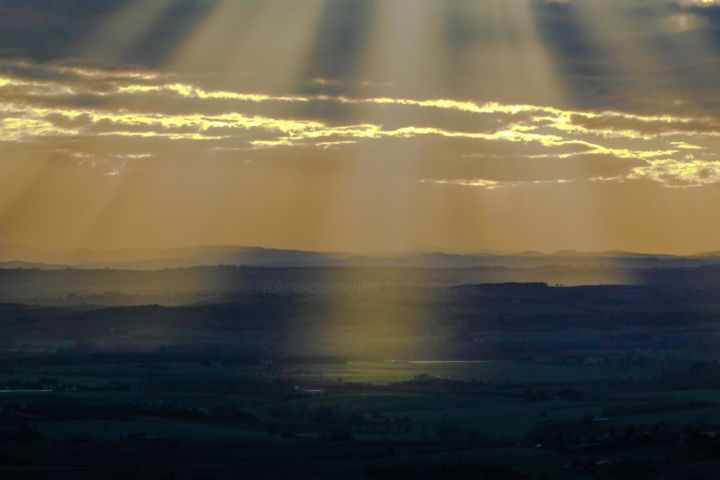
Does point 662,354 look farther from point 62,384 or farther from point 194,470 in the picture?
point 194,470

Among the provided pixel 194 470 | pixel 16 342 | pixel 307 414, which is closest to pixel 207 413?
pixel 307 414

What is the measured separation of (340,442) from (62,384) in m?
23.3

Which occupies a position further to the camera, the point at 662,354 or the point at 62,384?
the point at 662,354

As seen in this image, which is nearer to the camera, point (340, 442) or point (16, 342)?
point (340, 442)

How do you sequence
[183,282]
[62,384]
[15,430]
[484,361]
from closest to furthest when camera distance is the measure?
[15,430] < [62,384] < [484,361] < [183,282]

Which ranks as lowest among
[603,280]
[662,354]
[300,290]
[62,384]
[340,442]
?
[603,280]

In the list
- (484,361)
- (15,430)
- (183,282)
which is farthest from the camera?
(183,282)

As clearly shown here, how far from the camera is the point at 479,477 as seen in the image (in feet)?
160

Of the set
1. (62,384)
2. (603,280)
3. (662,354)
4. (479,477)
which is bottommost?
(603,280)

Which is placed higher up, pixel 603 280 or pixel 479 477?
pixel 479 477

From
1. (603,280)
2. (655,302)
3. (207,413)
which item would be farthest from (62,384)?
(603,280)

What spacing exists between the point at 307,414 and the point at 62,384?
14.9m

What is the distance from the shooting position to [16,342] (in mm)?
110062

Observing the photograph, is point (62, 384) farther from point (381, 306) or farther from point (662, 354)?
point (381, 306)
